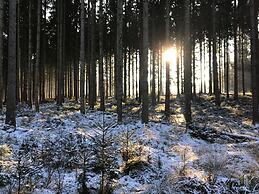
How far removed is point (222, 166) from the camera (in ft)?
32.0

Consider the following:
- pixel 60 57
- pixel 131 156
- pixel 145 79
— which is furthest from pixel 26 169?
pixel 60 57

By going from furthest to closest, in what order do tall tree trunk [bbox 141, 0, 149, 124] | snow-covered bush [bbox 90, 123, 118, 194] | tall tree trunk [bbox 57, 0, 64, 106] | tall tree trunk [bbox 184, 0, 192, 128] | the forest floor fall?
tall tree trunk [bbox 57, 0, 64, 106] < tall tree trunk [bbox 184, 0, 192, 128] < tall tree trunk [bbox 141, 0, 149, 124] < the forest floor < snow-covered bush [bbox 90, 123, 118, 194]

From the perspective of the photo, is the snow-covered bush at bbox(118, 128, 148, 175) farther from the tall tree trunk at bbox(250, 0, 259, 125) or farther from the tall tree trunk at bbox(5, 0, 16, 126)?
the tall tree trunk at bbox(250, 0, 259, 125)

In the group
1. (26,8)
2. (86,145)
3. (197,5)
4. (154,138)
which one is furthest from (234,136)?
(26,8)

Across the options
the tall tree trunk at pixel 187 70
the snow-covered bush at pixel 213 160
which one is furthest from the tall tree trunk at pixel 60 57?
the snow-covered bush at pixel 213 160

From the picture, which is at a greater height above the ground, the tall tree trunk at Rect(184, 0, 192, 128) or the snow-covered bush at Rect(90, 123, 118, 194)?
the tall tree trunk at Rect(184, 0, 192, 128)

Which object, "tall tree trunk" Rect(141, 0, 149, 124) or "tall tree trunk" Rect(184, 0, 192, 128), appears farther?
"tall tree trunk" Rect(184, 0, 192, 128)

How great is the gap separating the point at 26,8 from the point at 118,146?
20911mm

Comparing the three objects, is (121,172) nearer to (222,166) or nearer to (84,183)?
(84,183)

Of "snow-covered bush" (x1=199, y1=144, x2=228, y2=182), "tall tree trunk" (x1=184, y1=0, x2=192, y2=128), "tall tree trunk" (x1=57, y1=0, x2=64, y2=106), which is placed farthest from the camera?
"tall tree trunk" (x1=57, y1=0, x2=64, y2=106)

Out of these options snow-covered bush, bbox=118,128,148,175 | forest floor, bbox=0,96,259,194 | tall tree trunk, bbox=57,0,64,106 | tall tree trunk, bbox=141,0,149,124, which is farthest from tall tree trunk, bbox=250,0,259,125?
tall tree trunk, bbox=57,0,64,106

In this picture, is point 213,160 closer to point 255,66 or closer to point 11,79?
point 11,79

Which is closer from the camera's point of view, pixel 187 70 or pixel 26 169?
pixel 26 169

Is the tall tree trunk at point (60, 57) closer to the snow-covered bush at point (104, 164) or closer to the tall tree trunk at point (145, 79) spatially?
the tall tree trunk at point (145, 79)
